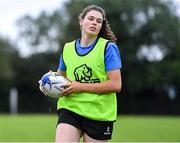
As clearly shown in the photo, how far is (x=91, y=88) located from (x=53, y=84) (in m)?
0.42

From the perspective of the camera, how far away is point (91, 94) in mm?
5480

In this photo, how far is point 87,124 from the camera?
5.46 meters

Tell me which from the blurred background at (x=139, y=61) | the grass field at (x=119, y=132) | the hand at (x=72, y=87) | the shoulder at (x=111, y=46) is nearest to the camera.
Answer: the hand at (x=72, y=87)

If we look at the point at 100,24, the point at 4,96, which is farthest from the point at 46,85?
the point at 4,96

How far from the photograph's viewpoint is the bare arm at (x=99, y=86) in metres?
5.41

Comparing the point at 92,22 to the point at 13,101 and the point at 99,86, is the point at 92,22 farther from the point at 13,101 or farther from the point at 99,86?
the point at 13,101

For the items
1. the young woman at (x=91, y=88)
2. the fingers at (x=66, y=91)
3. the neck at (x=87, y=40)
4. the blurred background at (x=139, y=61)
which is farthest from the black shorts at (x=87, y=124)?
the blurred background at (x=139, y=61)

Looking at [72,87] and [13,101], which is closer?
[72,87]

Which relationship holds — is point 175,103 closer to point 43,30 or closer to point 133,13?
point 133,13

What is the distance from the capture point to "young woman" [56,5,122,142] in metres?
5.43

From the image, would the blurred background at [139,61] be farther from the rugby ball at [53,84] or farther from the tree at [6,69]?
the rugby ball at [53,84]

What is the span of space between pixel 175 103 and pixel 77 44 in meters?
51.5

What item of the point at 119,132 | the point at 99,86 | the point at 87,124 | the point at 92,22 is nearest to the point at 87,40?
the point at 92,22

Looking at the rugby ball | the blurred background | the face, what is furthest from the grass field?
the blurred background
